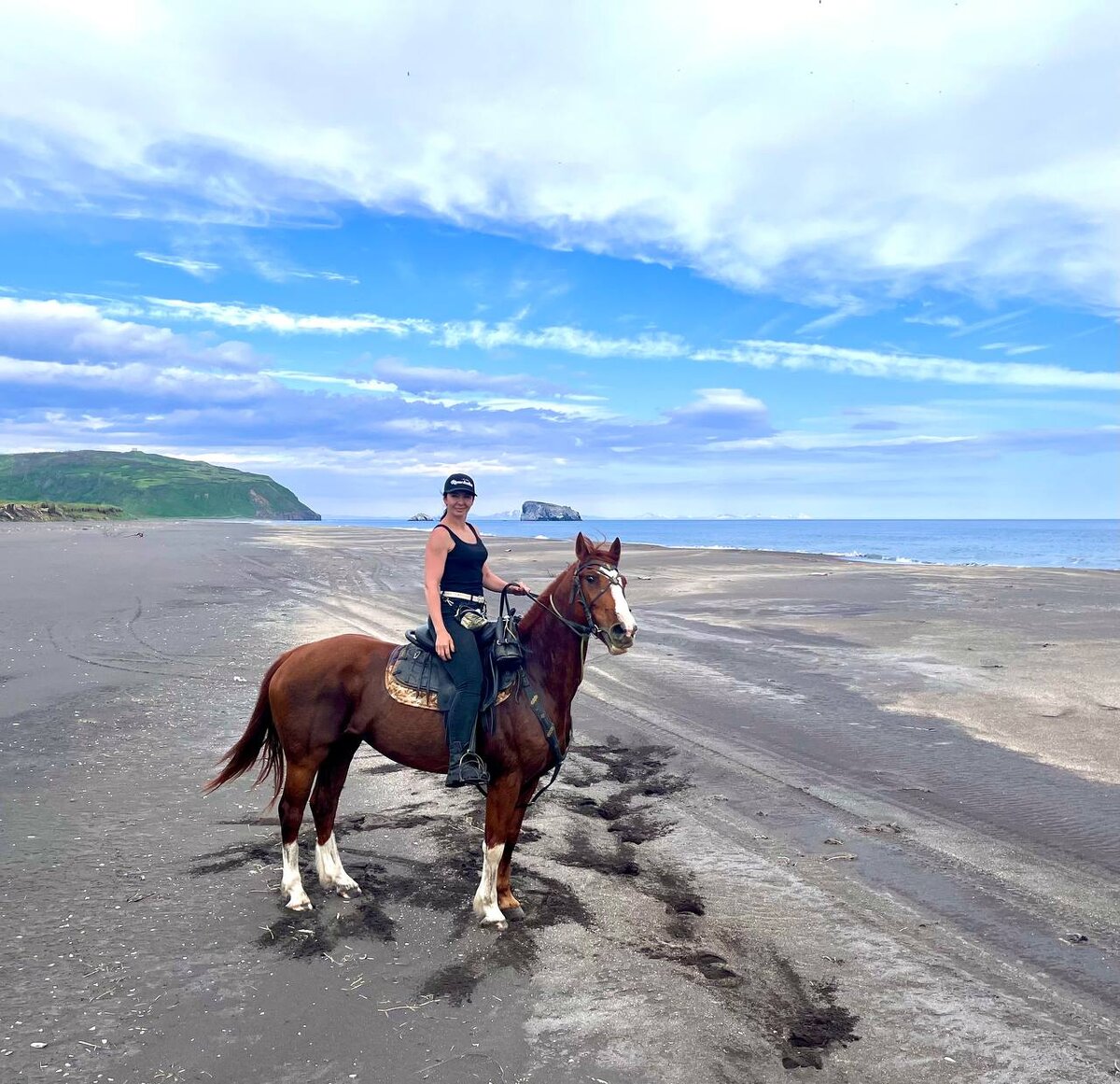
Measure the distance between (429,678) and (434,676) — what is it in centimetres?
4

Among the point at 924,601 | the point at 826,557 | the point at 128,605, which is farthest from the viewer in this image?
the point at 826,557

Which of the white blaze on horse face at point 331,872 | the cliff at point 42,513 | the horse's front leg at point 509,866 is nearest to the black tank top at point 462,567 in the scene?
the horse's front leg at point 509,866

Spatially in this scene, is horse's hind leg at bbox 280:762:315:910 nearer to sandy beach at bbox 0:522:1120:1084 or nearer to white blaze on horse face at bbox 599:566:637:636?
sandy beach at bbox 0:522:1120:1084

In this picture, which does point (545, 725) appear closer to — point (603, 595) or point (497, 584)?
point (603, 595)

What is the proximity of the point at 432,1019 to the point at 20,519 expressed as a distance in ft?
313

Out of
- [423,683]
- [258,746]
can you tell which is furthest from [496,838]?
[258,746]

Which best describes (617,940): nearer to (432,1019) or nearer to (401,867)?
(432,1019)

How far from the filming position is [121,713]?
10.3 meters

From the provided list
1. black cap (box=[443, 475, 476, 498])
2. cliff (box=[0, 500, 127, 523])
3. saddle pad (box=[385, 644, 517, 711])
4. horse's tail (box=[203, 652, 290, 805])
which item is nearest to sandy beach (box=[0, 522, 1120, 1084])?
horse's tail (box=[203, 652, 290, 805])

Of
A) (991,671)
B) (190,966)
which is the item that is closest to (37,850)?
(190,966)

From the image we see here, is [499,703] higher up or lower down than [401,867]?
higher up

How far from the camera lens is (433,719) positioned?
562 centimetres

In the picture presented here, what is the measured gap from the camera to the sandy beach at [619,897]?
4.02 meters

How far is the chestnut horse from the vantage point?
5.43 metres
